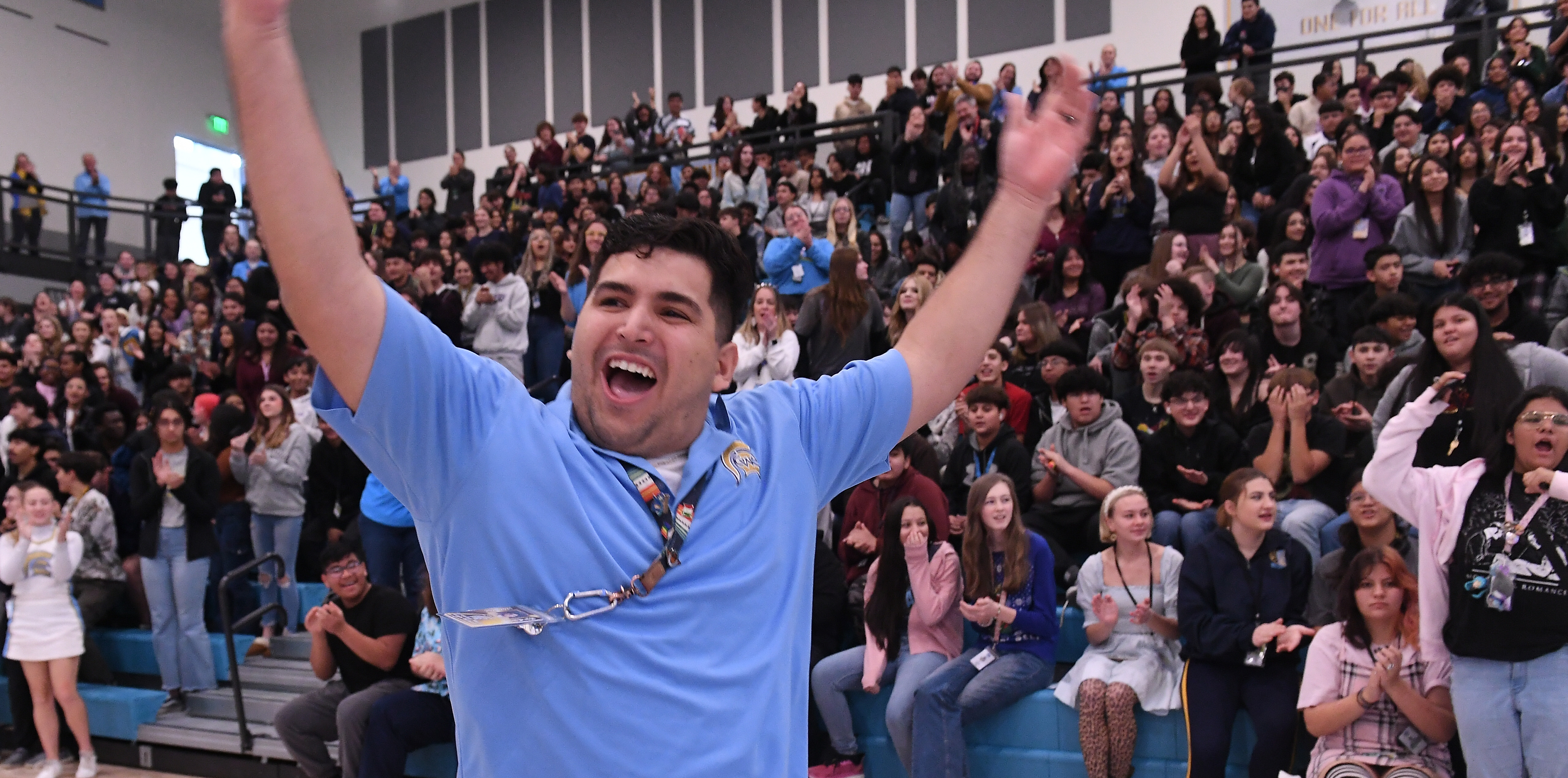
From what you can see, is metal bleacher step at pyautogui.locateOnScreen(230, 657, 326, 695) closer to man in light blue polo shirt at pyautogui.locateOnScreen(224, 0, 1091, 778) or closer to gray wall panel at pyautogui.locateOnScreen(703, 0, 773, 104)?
man in light blue polo shirt at pyautogui.locateOnScreen(224, 0, 1091, 778)

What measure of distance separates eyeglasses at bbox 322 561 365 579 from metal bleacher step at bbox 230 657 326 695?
176 centimetres

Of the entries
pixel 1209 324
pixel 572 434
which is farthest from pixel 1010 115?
pixel 1209 324

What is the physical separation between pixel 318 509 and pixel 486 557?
7.56 metres

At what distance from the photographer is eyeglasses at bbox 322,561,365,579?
235 inches

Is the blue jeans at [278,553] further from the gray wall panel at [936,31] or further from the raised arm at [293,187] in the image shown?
the gray wall panel at [936,31]

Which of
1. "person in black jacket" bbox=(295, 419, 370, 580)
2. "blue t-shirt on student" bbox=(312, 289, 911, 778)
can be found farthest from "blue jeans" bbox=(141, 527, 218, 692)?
"blue t-shirt on student" bbox=(312, 289, 911, 778)

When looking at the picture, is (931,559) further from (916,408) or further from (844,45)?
(844,45)

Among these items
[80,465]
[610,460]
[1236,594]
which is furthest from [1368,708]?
[80,465]

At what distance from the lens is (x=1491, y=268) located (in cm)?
607

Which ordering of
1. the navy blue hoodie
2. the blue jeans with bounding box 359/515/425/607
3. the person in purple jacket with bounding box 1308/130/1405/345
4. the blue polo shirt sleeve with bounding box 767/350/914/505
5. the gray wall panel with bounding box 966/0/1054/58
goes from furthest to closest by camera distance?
1. the gray wall panel with bounding box 966/0/1054/58
2. the person in purple jacket with bounding box 1308/130/1405/345
3. the blue jeans with bounding box 359/515/425/607
4. the navy blue hoodie
5. the blue polo shirt sleeve with bounding box 767/350/914/505

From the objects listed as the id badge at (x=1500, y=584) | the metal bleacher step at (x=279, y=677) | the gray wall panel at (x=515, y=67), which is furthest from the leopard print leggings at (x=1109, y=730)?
the gray wall panel at (x=515, y=67)

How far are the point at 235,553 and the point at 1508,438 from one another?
7330 millimetres

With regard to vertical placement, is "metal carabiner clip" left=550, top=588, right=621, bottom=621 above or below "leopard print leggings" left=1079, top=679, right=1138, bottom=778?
above

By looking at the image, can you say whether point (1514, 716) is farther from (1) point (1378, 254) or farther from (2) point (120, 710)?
(2) point (120, 710)
